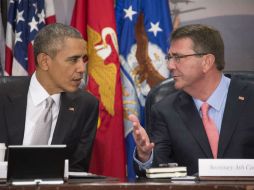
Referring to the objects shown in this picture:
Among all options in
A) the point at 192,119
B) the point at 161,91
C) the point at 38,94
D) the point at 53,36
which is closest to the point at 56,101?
the point at 38,94

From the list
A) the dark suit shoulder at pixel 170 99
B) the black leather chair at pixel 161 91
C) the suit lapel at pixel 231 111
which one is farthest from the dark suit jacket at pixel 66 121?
the suit lapel at pixel 231 111

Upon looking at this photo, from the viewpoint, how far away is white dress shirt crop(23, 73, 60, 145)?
3617 mm

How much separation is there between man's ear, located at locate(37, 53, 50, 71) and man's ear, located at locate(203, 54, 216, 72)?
3.58 ft

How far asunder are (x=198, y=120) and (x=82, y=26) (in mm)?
1948

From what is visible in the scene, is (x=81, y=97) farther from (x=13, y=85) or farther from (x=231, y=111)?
(x=231, y=111)

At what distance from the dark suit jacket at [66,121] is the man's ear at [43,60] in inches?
5.4

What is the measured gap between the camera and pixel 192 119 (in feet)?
11.2

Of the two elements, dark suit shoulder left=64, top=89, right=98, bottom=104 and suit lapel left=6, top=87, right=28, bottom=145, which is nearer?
suit lapel left=6, top=87, right=28, bottom=145

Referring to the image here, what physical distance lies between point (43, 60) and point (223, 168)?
1924mm

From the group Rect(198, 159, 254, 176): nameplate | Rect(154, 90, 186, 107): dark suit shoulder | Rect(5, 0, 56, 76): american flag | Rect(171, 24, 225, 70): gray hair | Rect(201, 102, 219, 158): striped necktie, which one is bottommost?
Rect(198, 159, 254, 176): nameplate

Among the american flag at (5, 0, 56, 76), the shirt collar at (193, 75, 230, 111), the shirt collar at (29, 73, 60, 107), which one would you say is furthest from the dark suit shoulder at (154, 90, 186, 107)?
the american flag at (5, 0, 56, 76)

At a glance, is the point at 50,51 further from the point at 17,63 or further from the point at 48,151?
the point at 48,151

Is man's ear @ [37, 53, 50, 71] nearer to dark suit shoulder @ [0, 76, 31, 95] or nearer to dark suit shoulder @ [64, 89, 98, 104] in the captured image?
dark suit shoulder @ [0, 76, 31, 95]

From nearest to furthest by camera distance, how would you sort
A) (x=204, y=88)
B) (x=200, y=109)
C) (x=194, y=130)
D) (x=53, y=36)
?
(x=194, y=130)
(x=200, y=109)
(x=204, y=88)
(x=53, y=36)
